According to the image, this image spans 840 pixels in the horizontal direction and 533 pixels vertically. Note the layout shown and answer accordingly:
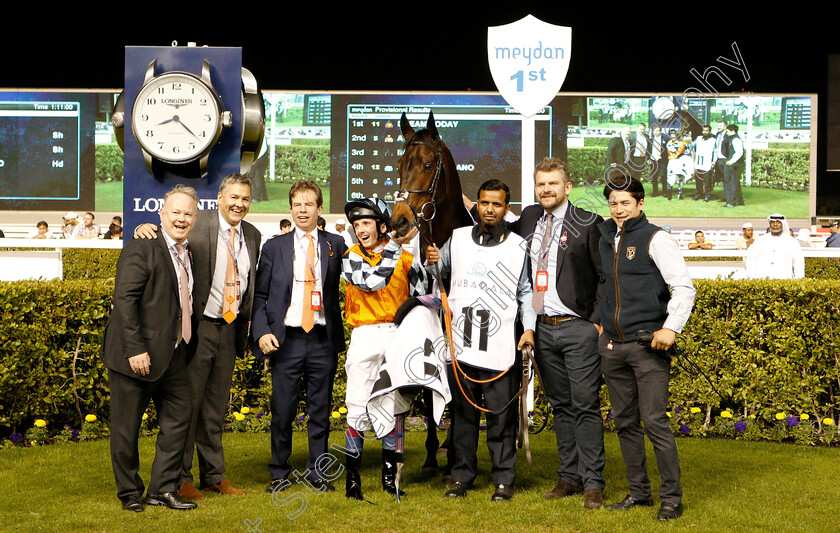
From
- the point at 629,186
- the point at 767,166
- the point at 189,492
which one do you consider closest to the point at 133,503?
the point at 189,492

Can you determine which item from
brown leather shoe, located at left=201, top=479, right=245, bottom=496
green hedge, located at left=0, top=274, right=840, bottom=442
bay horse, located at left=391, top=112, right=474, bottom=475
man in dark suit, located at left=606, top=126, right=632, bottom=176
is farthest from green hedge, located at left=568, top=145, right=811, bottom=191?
brown leather shoe, located at left=201, top=479, right=245, bottom=496

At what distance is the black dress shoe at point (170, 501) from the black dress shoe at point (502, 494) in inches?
60.4

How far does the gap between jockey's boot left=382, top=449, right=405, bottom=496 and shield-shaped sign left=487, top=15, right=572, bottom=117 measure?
3.10 meters

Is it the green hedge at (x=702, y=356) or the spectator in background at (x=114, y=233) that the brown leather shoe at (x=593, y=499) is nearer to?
the green hedge at (x=702, y=356)

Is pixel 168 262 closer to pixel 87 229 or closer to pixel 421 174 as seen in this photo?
pixel 421 174

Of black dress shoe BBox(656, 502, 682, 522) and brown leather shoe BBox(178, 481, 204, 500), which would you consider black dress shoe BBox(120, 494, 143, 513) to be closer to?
brown leather shoe BBox(178, 481, 204, 500)

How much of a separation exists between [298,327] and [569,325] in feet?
4.78

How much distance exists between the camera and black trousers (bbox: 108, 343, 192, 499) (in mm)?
4121

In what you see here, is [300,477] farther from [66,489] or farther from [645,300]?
[645,300]

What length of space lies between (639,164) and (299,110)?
321 inches

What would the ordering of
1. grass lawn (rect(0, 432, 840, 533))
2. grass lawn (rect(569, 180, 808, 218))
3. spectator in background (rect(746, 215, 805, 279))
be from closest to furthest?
grass lawn (rect(0, 432, 840, 533)), spectator in background (rect(746, 215, 805, 279)), grass lawn (rect(569, 180, 808, 218))

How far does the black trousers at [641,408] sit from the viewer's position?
4.11 metres

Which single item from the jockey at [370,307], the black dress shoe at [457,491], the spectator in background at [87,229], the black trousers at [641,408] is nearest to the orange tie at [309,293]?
the jockey at [370,307]

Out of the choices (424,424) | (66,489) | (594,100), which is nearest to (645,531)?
(424,424)
